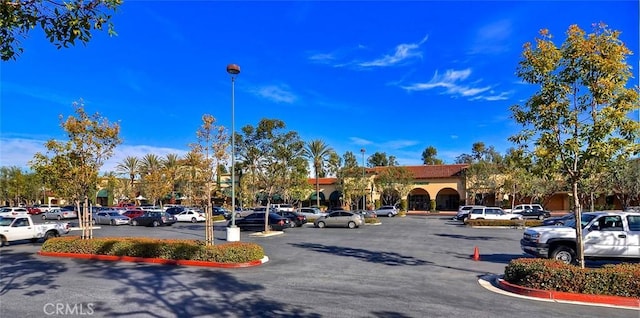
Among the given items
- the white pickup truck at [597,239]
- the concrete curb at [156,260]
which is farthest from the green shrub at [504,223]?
the concrete curb at [156,260]

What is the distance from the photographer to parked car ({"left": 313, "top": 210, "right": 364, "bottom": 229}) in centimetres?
3294

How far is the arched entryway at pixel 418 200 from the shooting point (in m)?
67.9

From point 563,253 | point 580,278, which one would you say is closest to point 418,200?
point 563,253

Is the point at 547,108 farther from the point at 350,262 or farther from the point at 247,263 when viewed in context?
→ the point at 247,263

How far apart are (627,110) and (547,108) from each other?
171 cm

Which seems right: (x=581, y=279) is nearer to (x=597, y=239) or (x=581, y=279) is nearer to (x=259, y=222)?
(x=597, y=239)

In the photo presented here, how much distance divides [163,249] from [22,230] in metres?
11.3

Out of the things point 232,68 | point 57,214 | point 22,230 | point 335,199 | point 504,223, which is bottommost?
point 504,223

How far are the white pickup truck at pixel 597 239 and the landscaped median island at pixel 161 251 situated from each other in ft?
29.8

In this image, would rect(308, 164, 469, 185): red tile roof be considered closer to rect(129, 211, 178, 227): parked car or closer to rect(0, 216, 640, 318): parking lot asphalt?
rect(129, 211, 178, 227): parked car

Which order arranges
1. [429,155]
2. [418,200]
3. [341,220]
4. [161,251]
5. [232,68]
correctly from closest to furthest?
[161,251], [232,68], [341,220], [418,200], [429,155]

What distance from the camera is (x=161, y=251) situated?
14711 millimetres

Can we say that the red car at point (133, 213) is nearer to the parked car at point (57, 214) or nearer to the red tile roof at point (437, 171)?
the parked car at point (57, 214)

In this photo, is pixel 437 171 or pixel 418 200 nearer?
pixel 437 171
